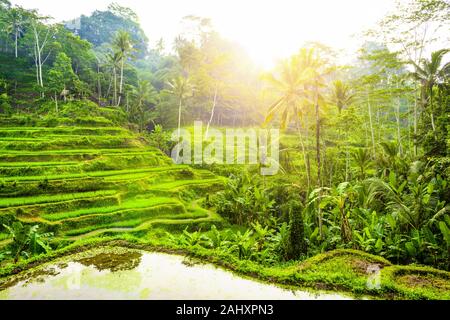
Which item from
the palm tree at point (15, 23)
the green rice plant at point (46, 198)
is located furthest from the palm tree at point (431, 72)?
the palm tree at point (15, 23)

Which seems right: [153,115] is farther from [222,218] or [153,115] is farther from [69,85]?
[222,218]

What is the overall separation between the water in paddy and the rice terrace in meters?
0.04

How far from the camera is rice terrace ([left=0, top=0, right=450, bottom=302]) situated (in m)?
5.69

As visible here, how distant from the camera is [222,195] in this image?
15.8 meters

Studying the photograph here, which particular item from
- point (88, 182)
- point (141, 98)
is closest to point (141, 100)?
point (141, 98)

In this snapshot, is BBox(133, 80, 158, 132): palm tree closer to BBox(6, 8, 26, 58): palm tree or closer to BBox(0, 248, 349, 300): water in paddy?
BBox(6, 8, 26, 58): palm tree

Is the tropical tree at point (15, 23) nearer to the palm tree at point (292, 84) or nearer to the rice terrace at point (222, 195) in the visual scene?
the rice terrace at point (222, 195)

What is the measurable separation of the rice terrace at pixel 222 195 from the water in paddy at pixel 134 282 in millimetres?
38

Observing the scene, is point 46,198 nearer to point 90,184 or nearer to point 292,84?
point 90,184

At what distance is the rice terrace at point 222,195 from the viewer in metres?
5.69

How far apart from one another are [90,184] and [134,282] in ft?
31.3

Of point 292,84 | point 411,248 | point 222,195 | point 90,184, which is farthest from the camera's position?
point 222,195

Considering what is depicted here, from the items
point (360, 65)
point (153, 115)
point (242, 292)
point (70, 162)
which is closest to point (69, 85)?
point (153, 115)
